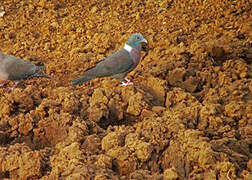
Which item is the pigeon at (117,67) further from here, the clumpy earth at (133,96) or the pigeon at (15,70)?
the pigeon at (15,70)

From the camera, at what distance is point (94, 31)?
224 inches

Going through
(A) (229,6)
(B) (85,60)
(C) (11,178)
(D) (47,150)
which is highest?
(A) (229,6)

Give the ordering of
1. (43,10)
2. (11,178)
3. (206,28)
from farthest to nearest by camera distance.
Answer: (43,10), (206,28), (11,178)

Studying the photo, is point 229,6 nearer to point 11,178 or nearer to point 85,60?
point 85,60

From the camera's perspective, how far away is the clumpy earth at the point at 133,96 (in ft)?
8.18

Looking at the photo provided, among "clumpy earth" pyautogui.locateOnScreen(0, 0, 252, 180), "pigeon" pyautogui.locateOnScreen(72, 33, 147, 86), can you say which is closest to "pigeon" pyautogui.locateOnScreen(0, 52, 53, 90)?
"clumpy earth" pyautogui.locateOnScreen(0, 0, 252, 180)

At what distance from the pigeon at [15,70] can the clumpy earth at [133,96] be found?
0.22 m

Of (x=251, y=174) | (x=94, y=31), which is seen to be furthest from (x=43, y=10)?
(x=251, y=174)

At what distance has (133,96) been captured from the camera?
140 inches

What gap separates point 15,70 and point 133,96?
1.73 m

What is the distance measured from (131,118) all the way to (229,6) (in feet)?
10.7

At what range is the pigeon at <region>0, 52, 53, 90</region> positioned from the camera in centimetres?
434

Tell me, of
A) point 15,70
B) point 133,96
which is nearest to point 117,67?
point 133,96

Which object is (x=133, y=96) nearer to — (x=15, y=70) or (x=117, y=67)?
(x=117, y=67)
